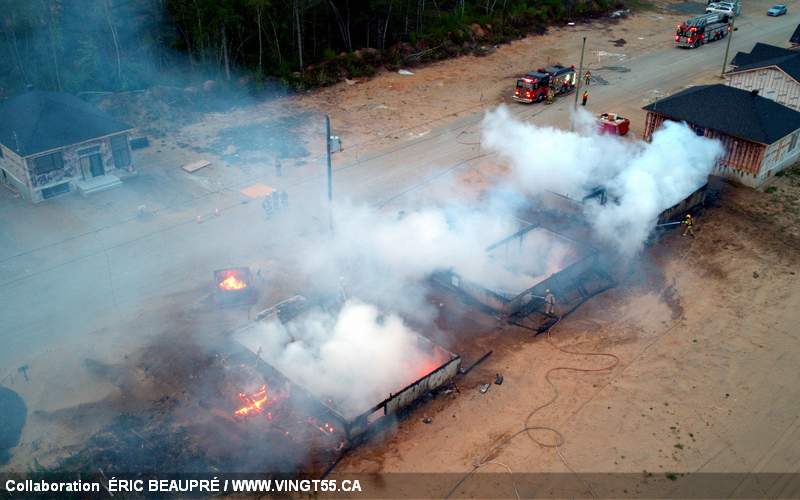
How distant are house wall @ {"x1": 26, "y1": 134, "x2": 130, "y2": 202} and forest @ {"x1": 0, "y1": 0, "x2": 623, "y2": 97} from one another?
1192 centimetres

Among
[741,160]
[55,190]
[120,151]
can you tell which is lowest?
[55,190]

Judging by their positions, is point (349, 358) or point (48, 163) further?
point (48, 163)

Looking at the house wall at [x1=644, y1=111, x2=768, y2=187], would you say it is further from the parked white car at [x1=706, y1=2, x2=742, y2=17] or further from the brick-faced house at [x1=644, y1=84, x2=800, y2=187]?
the parked white car at [x1=706, y1=2, x2=742, y2=17]

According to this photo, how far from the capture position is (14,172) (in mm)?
32719

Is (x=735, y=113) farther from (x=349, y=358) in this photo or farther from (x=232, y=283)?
(x=232, y=283)

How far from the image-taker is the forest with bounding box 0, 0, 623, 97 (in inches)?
1704

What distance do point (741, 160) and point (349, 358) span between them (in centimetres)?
2412

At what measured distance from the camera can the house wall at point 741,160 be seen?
34500 millimetres

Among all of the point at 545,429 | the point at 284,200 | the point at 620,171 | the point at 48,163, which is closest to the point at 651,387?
the point at 545,429

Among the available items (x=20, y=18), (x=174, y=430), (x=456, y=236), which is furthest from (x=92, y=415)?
(x=20, y=18)

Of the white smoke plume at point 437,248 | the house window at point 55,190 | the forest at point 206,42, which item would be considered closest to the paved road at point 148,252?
the house window at point 55,190

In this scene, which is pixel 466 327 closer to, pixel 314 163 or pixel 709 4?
pixel 314 163

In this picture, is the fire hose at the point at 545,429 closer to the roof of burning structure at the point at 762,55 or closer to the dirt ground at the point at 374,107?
the dirt ground at the point at 374,107

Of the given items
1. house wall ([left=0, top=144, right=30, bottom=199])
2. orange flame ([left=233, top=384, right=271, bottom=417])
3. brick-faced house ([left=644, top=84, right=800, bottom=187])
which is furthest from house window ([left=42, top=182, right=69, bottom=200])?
brick-faced house ([left=644, top=84, right=800, bottom=187])
